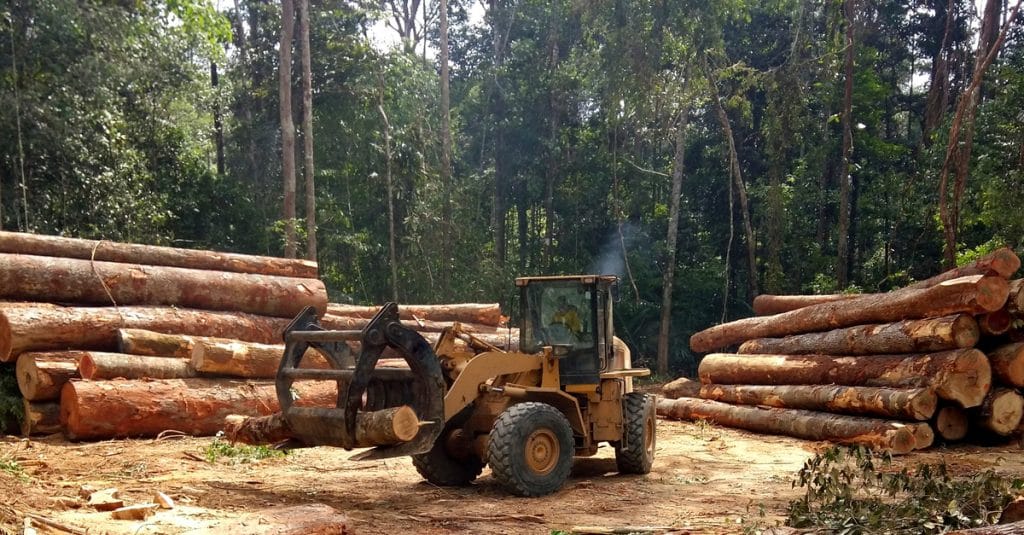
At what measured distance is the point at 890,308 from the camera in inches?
532

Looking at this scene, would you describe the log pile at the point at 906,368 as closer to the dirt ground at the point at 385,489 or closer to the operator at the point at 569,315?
the dirt ground at the point at 385,489

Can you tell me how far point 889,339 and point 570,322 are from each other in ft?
19.5

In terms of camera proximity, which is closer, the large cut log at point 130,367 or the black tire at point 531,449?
the black tire at point 531,449

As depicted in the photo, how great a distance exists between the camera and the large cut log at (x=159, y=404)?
39.0 feet

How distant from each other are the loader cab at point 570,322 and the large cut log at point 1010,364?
5.75 meters

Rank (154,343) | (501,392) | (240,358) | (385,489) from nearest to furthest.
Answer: (501,392) → (385,489) → (154,343) → (240,358)

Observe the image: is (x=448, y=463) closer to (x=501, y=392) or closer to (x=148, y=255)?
(x=501, y=392)

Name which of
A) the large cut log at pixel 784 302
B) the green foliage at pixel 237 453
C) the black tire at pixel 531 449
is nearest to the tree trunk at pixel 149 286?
the green foliage at pixel 237 453

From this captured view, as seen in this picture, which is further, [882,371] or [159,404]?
[882,371]

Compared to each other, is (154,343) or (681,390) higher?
(154,343)

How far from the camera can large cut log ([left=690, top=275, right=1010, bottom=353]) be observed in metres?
12.0

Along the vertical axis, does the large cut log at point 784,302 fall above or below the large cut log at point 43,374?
above

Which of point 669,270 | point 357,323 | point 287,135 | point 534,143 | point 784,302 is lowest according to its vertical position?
point 357,323

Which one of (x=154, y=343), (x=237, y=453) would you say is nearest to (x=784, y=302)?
(x=237, y=453)
